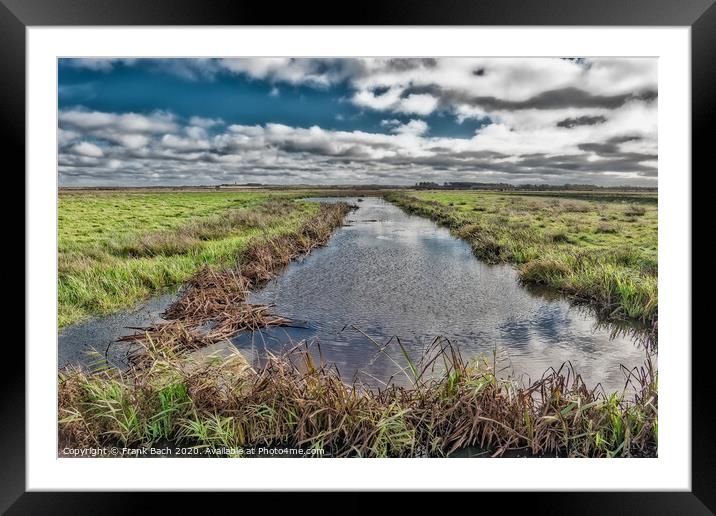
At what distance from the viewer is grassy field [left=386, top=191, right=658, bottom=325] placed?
454 cm

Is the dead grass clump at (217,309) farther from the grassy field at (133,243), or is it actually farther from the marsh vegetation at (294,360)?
the grassy field at (133,243)

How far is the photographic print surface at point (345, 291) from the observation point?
100 inches

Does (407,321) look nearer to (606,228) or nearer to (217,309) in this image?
(217,309)

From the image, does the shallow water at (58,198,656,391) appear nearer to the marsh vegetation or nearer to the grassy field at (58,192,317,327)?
the marsh vegetation

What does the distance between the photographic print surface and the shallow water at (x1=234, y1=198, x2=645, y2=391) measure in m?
0.03

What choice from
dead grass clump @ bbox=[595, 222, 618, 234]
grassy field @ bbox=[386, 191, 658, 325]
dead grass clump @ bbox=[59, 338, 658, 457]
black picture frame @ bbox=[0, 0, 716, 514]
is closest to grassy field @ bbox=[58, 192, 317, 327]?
black picture frame @ bbox=[0, 0, 716, 514]

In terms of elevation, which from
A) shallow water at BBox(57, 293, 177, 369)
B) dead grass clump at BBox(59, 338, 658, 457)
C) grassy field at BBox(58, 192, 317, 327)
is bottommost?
dead grass clump at BBox(59, 338, 658, 457)

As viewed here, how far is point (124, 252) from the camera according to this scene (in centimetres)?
510

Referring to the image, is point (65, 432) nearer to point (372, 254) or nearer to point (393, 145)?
point (393, 145)

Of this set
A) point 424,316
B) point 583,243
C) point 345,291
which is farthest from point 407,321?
point 583,243

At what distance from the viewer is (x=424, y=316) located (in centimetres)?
468

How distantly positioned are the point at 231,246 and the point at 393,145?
2843 mm
